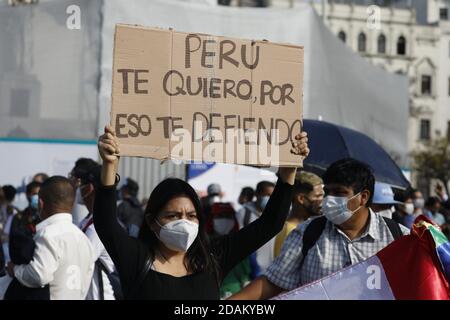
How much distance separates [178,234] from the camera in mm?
4234

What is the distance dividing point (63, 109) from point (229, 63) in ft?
27.4

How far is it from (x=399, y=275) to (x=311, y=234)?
826 millimetres

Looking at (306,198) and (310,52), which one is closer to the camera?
(306,198)

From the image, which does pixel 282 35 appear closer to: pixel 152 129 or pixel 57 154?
pixel 57 154

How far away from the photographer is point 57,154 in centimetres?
1261

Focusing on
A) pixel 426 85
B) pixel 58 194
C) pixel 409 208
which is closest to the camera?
pixel 58 194

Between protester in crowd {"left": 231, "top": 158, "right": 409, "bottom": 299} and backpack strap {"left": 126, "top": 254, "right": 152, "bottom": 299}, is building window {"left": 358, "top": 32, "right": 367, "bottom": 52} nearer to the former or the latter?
protester in crowd {"left": 231, "top": 158, "right": 409, "bottom": 299}

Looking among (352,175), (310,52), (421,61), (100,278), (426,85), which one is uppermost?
(421,61)

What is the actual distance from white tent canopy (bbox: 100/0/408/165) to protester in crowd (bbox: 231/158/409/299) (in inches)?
297

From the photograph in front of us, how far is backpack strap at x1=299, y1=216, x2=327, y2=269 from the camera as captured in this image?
4.94 metres

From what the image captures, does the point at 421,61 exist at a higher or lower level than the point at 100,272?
higher

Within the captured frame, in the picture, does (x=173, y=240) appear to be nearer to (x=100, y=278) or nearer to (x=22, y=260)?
(x=22, y=260)

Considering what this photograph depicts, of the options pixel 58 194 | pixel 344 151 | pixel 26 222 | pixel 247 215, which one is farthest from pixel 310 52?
pixel 58 194
